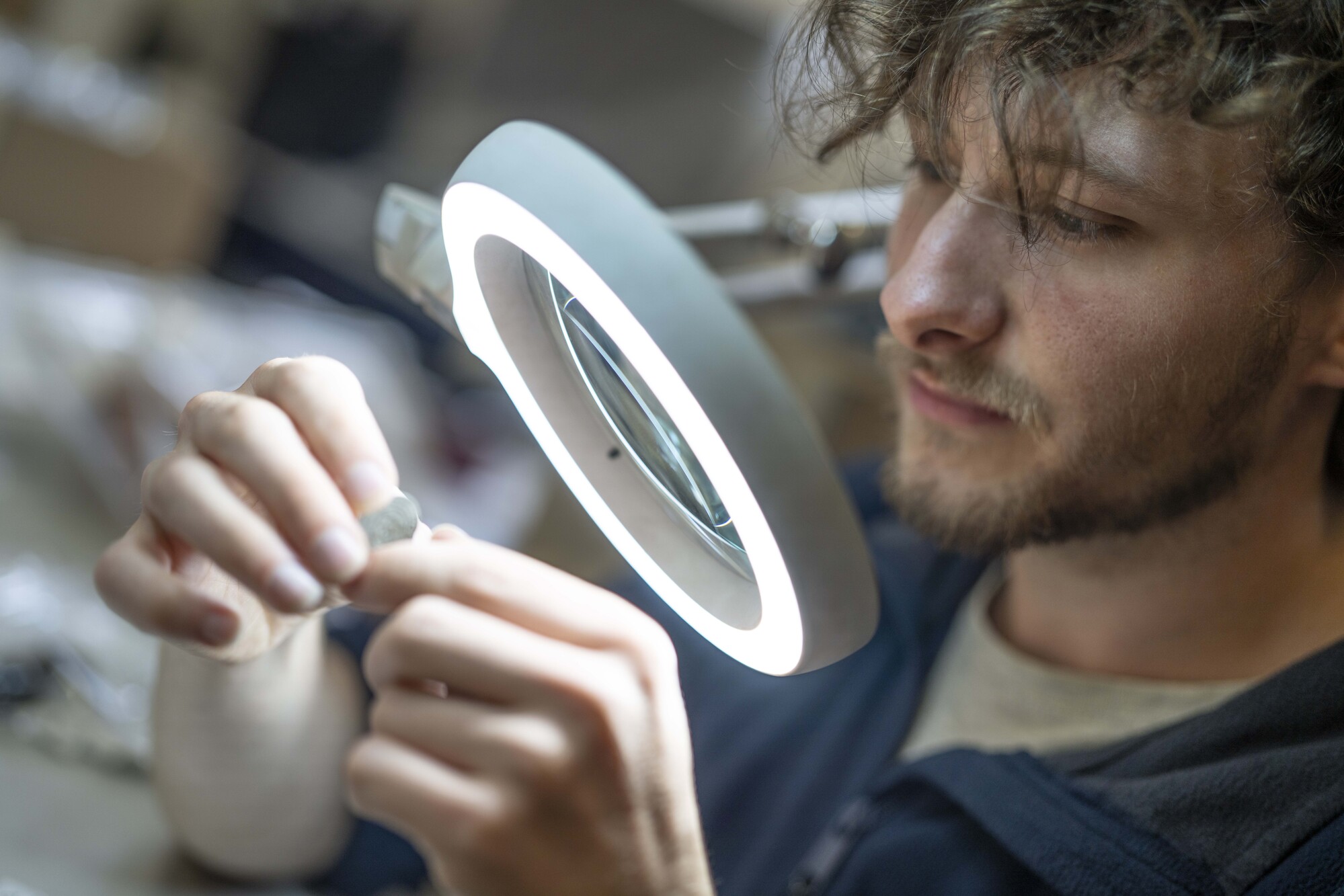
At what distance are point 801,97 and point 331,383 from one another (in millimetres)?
385

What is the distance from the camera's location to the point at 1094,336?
1.63ft

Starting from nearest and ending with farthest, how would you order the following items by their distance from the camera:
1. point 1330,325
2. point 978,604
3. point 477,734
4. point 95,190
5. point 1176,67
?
1. point 477,734
2. point 1176,67
3. point 1330,325
4. point 978,604
5. point 95,190

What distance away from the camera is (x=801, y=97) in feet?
2.03

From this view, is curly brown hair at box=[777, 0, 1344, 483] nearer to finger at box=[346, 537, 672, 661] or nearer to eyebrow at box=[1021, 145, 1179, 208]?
eyebrow at box=[1021, 145, 1179, 208]

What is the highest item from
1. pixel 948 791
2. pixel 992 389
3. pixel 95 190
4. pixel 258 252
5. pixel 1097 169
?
pixel 1097 169

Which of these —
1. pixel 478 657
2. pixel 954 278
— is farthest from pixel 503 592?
pixel 954 278

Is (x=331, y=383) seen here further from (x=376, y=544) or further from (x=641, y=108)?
(x=641, y=108)

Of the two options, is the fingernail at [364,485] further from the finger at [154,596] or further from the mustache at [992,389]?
the mustache at [992,389]

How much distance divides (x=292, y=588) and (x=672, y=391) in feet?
0.47

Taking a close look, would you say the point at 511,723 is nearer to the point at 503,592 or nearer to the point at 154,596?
the point at 503,592

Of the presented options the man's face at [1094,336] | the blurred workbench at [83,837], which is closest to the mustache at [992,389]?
the man's face at [1094,336]

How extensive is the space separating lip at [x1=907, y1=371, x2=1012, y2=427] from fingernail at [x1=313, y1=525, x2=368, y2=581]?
35 centimetres

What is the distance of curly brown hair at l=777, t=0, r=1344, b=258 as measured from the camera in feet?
1.41

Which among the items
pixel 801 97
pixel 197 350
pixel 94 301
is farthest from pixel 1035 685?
pixel 94 301
